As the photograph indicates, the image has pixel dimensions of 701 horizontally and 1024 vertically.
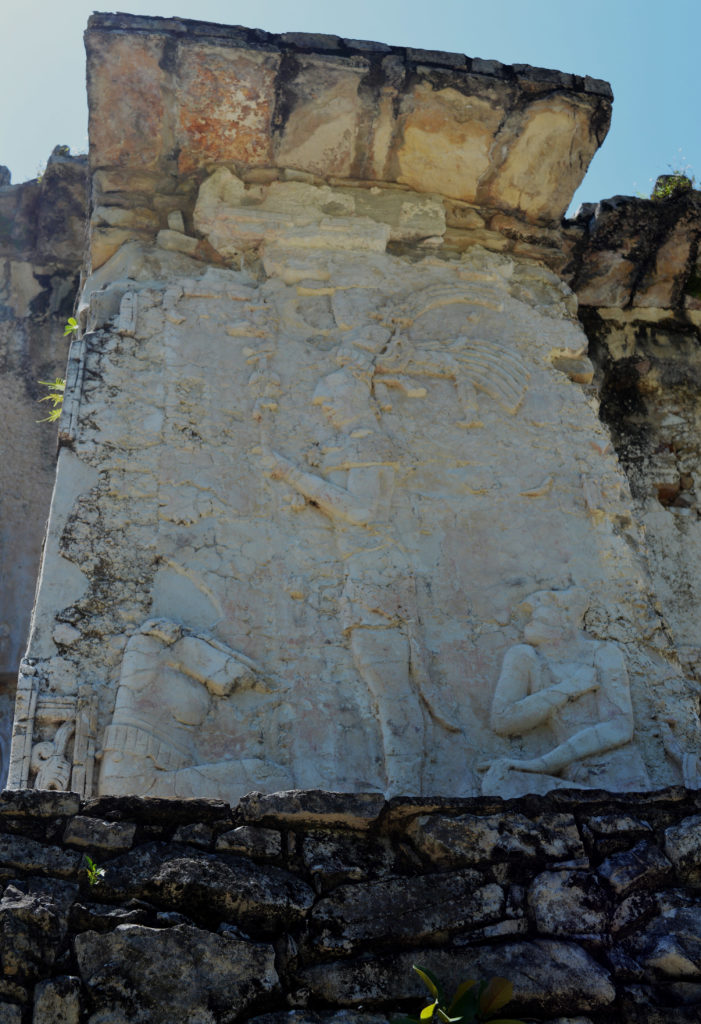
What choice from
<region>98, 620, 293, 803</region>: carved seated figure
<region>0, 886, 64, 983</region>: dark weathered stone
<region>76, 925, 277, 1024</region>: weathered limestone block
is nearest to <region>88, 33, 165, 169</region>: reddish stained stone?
<region>98, 620, 293, 803</region>: carved seated figure

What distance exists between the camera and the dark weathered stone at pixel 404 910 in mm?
4297

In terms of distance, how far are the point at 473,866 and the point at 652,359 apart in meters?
5.12

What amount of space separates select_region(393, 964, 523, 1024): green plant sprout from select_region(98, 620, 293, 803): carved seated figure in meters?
1.49

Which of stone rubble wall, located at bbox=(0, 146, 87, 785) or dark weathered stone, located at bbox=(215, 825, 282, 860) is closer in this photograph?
dark weathered stone, located at bbox=(215, 825, 282, 860)

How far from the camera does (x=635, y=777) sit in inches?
220

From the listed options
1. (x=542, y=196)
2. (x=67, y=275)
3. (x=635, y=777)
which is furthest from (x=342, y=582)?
(x=67, y=275)

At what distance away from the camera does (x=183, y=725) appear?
547cm

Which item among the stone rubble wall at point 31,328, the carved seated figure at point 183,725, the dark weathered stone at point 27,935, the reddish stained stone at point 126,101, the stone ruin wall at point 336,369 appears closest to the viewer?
the dark weathered stone at point 27,935

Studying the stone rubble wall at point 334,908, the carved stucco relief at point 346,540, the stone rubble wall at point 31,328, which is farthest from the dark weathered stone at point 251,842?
the stone rubble wall at point 31,328

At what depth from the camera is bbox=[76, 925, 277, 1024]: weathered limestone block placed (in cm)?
396

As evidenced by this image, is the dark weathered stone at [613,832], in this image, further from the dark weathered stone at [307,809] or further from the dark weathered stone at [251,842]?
the dark weathered stone at [251,842]

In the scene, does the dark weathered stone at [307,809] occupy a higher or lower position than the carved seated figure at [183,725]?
lower

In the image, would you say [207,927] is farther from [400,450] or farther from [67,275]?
[67,275]

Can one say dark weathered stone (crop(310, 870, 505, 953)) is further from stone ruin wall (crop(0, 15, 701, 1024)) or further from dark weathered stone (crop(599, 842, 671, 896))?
dark weathered stone (crop(599, 842, 671, 896))
